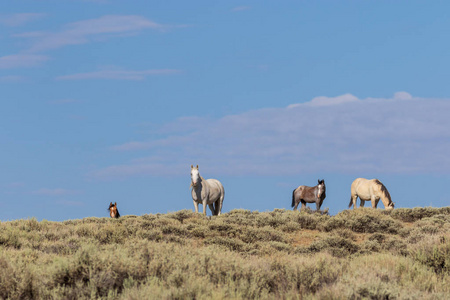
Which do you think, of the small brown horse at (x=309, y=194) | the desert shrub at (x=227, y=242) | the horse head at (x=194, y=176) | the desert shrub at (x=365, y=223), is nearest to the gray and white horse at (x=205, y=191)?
the horse head at (x=194, y=176)

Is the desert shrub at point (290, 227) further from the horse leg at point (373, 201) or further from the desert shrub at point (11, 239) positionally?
the horse leg at point (373, 201)

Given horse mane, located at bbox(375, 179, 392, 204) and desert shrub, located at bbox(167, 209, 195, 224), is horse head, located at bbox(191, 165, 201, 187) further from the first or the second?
horse mane, located at bbox(375, 179, 392, 204)

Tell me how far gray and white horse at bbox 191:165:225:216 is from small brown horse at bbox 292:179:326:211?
5.35 m

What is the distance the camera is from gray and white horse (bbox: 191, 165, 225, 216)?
23.5m

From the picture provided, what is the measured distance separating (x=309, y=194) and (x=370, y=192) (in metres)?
3.86

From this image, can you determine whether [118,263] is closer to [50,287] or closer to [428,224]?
[50,287]

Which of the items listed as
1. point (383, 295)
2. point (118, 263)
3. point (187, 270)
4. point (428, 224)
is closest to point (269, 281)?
point (187, 270)

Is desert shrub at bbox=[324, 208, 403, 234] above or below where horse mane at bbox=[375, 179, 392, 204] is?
below

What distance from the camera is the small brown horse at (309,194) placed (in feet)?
93.3

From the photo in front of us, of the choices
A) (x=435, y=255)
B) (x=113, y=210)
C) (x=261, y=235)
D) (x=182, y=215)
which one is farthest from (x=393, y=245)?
(x=113, y=210)

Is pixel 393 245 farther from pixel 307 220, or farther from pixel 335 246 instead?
pixel 307 220

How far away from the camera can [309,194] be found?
2930 cm

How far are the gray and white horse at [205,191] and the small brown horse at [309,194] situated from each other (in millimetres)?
5347

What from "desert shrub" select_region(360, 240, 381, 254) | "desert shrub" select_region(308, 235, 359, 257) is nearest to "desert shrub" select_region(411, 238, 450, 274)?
"desert shrub" select_region(308, 235, 359, 257)
